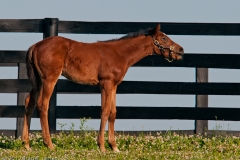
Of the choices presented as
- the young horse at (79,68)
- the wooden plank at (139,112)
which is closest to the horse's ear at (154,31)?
the young horse at (79,68)

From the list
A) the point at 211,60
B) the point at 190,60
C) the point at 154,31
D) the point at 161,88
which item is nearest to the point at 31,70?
the point at 154,31

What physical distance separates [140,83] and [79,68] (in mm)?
2350

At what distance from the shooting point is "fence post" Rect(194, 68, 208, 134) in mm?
12742

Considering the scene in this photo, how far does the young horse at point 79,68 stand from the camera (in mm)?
10094

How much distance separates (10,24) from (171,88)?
10.7 ft

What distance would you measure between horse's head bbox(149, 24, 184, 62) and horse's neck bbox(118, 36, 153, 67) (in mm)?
101

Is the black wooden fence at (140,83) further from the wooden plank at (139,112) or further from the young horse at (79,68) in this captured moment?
the young horse at (79,68)

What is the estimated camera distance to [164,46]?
423 inches

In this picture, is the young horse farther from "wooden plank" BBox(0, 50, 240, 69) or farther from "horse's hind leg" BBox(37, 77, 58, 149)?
"wooden plank" BBox(0, 50, 240, 69)

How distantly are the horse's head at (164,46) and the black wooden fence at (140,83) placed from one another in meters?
1.52

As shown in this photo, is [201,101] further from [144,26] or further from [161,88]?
[144,26]

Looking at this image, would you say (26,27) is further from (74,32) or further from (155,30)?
(155,30)

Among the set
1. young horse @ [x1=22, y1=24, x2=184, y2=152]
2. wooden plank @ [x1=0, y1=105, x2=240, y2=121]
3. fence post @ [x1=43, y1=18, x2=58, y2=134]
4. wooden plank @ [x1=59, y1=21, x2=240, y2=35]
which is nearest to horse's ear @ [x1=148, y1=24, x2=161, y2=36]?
young horse @ [x1=22, y1=24, x2=184, y2=152]

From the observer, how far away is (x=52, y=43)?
33.3 feet
